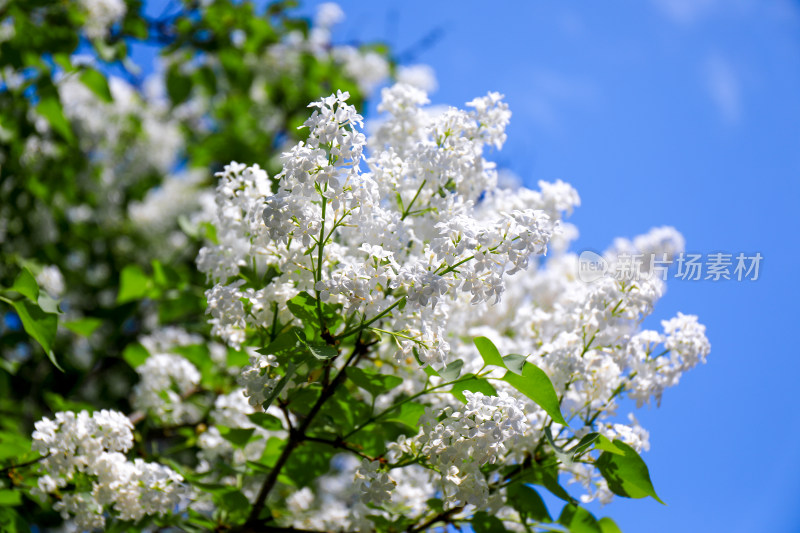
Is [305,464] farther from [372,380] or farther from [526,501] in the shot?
[526,501]

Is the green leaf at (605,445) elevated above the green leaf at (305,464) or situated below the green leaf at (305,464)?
below

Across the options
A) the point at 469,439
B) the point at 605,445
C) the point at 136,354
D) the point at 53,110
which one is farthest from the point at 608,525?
the point at 53,110

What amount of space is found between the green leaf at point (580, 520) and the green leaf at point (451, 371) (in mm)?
433

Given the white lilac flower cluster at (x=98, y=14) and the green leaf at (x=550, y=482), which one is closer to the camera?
the green leaf at (x=550, y=482)

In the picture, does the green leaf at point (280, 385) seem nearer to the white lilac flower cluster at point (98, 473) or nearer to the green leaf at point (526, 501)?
the white lilac flower cluster at point (98, 473)

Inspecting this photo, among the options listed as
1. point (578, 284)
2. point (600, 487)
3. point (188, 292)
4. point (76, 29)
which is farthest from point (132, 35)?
point (600, 487)

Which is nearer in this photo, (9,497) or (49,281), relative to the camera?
(9,497)

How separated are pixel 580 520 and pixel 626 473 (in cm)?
18

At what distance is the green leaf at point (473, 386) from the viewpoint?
4.58ft

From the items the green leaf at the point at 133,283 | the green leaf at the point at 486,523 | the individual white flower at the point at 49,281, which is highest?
the individual white flower at the point at 49,281

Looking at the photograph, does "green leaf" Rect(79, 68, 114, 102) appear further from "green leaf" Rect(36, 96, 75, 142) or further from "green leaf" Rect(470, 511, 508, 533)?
"green leaf" Rect(470, 511, 508, 533)

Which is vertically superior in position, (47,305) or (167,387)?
(167,387)

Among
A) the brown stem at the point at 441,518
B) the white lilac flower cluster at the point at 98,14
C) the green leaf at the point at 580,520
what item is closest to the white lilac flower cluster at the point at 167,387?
the brown stem at the point at 441,518

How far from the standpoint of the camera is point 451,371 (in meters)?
1.40
